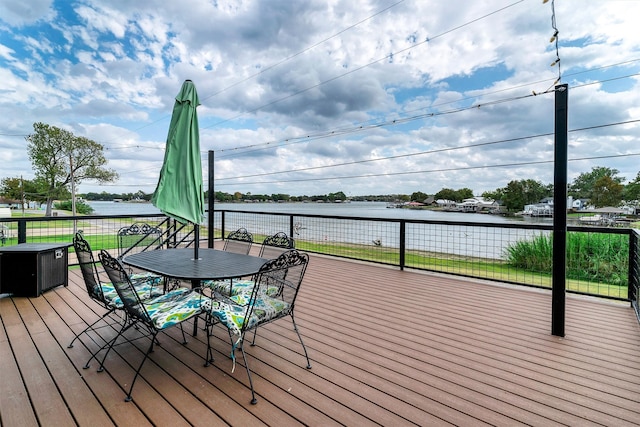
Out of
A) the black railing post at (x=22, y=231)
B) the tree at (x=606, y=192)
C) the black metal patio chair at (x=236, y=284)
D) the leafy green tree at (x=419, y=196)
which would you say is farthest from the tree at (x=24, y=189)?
the tree at (x=606, y=192)

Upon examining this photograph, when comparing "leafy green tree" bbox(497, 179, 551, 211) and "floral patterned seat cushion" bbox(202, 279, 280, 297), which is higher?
"leafy green tree" bbox(497, 179, 551, 211)

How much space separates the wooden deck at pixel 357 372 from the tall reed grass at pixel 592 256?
2.22 m

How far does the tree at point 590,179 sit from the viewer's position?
6496 mm

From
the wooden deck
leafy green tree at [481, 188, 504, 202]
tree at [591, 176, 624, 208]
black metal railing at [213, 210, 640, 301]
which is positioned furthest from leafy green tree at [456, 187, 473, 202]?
the wooden deck

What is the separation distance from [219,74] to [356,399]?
11663 millimetres

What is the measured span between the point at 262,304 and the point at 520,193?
722cm

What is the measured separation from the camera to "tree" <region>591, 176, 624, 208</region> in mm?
6484

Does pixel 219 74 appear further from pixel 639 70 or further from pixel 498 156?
pixel 639 70

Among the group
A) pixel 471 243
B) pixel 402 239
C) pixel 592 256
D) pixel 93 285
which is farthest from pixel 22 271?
pixel 592 256

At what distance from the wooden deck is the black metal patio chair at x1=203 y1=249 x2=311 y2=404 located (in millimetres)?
236

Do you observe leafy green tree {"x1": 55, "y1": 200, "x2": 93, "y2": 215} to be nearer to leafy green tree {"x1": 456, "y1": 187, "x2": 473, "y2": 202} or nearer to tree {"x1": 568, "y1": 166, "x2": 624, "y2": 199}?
leafy green tree {"x1": 456, "y1": 187, "x2": 473, "y2": 202}

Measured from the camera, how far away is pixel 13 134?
1616 centimetres

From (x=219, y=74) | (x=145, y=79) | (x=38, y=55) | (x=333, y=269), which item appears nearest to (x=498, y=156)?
(x=333, y=269)

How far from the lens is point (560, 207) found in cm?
260
